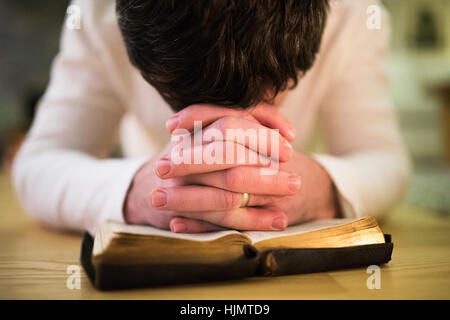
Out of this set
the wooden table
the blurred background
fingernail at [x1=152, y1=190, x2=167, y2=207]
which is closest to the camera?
the wooden table

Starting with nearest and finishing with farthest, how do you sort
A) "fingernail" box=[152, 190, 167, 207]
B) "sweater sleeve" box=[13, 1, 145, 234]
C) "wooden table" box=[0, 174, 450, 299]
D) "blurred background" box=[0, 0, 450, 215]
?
"wooden table" box=[0, 174, 450, 299], "fingernail" box=[152, 190, 167, 207], "sweater sleeve" box=[13, 1, 145, 234], "blurred background" box=[0, 0, 450, 215]

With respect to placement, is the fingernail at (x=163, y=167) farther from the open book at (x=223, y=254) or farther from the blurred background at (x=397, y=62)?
the blurred background at (x=397, y=62)

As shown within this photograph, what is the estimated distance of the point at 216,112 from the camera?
0.41 m

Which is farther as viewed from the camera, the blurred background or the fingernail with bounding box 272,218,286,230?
the blurred background

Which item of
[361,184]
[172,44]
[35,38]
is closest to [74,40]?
[172,44]

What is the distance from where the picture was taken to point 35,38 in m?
4.12

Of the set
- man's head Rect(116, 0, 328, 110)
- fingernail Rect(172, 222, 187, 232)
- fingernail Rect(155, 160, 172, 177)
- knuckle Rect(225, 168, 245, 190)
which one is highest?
man's head Rect(116, 0, 328, 110)

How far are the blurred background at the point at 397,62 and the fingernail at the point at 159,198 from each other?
3.41m

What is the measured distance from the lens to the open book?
11.7 inches

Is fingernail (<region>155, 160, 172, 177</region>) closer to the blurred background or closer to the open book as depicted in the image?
the open book

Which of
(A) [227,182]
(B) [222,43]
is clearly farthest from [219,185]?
(B) [222,43]

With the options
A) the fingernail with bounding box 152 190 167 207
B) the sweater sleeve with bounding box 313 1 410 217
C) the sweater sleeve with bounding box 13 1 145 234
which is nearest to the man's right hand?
the fingernail with bounding box 152 190 167 207

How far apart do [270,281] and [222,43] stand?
0.22 m

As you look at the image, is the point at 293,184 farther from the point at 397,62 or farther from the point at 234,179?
the point at 397,62
